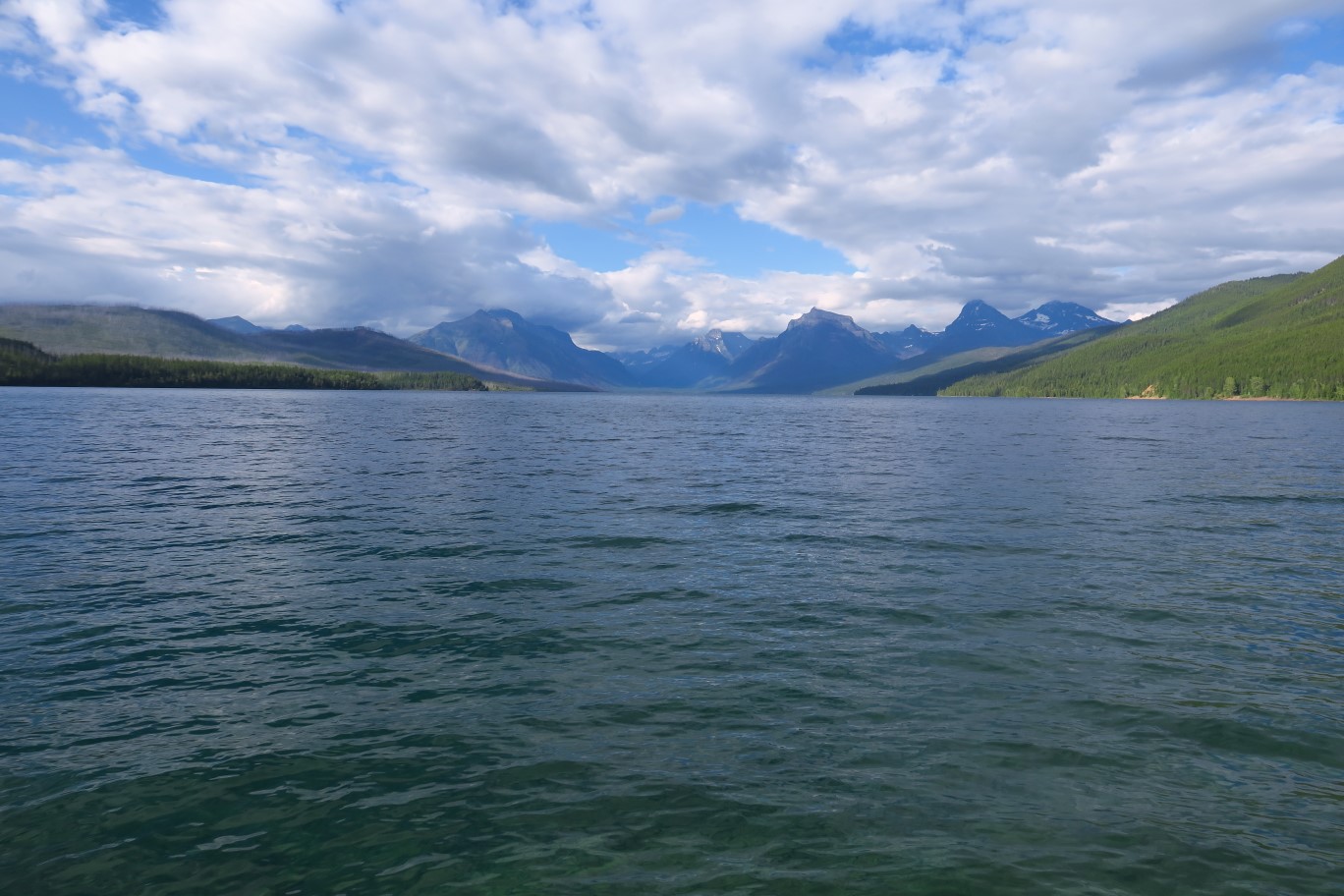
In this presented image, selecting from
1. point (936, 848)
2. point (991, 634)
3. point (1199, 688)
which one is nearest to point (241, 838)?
point (936, 848)

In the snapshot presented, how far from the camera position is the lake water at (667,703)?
37.9ft

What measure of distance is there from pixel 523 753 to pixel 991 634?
14681 millimetres

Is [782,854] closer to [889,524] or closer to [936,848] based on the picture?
[936,848]

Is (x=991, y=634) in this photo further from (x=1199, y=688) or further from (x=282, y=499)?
(x=282, y=499)

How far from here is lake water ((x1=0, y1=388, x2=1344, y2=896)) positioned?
11.5 m

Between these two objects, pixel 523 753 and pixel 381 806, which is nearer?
pixel 381 806

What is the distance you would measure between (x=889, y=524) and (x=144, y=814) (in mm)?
33777

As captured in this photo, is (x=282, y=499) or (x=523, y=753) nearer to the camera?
(x=523, y=753)

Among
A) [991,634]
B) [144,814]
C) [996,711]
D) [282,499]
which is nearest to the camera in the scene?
[144,814]

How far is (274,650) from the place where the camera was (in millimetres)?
19859

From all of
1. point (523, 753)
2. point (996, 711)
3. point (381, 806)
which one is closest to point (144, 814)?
point (381, 806)

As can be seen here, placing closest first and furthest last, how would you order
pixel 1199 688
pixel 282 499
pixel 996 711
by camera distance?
1. pixel 996 711
2. pixel 1199 688
3. pixel 282 499

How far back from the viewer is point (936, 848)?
1175 cm

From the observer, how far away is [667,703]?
16.9 m
